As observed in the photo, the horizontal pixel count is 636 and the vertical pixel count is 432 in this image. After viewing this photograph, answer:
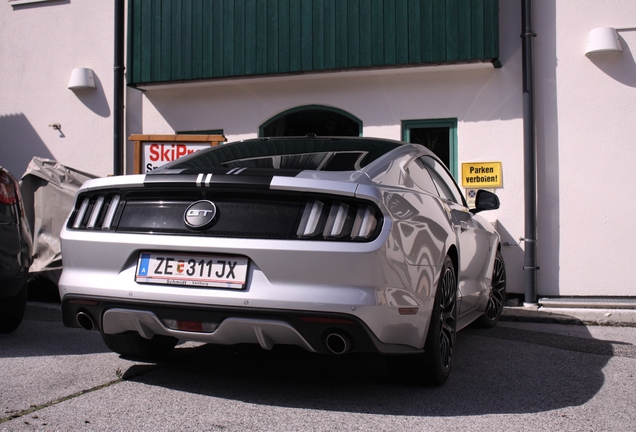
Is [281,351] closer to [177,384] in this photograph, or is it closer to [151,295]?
[177,384]

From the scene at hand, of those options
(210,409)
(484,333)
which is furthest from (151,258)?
(484,333)

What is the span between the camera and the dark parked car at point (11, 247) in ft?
16.1

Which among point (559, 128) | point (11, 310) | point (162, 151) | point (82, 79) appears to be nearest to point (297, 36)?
point (162, 151)

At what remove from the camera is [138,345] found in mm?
4414

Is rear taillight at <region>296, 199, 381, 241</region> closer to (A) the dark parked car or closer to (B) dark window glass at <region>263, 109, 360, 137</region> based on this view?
(A) the dark parked car

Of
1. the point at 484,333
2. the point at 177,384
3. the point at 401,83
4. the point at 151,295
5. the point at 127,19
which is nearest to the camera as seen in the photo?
the point at 151,295

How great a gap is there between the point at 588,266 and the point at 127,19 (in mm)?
7188

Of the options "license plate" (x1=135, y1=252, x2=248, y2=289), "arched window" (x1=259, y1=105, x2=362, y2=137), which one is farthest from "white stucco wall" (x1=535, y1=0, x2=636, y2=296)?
"license plate" (x1=135, y1=252, x2=248, y2=289)

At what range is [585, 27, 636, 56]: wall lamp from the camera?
26.5 feet

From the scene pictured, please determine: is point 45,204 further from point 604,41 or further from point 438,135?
point 604,41

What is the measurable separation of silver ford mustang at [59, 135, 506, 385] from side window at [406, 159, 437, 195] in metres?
0.24

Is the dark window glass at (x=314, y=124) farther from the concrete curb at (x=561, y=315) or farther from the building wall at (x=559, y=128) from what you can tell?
the concrete curb at (x=561, y=315)

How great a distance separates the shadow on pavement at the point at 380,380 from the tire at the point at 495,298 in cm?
100

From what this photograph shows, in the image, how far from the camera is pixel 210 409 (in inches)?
134
